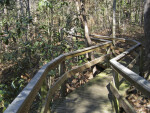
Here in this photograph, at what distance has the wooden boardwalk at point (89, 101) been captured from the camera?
11.4 ft

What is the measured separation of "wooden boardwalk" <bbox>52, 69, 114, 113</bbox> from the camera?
3.46 meters

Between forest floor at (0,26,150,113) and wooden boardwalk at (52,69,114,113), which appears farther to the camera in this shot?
forest floor at (0,26,150,113)

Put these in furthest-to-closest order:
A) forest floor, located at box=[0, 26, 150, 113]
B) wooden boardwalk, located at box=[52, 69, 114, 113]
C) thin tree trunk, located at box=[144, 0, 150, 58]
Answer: thin tree trunk, located at box=[144, 0, 150, 58] < forest floor, located at box=[0, 26, 150, 113] < wooden boardwalk, located at box=[52, 69, 114, 113]

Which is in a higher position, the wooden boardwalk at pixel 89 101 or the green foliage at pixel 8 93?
the wooden boardwalk at pixel 89 101

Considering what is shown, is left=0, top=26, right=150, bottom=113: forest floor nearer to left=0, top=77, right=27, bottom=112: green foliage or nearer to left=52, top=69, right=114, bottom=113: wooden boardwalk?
left=52, top=69, right=114, bottom=113: wooden boardwalk

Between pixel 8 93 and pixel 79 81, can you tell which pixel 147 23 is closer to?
pixel 79 81

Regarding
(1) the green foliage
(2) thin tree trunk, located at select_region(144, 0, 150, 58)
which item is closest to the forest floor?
(2) thin tree trunk, located at select_region(144, 0, 150, 58)

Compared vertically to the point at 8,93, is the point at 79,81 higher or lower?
lower

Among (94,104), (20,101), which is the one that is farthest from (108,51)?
(20,101)

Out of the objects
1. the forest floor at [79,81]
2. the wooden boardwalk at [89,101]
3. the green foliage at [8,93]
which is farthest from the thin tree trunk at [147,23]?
the green foliage at [8,93]

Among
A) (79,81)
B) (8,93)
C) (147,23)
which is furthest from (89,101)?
(79,81)

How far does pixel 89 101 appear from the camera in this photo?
393 cm

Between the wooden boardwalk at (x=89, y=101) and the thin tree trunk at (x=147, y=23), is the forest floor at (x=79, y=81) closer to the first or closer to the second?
the wooden boardwalk at (x=89, y=101)

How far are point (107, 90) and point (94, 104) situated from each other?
38.5 inches
